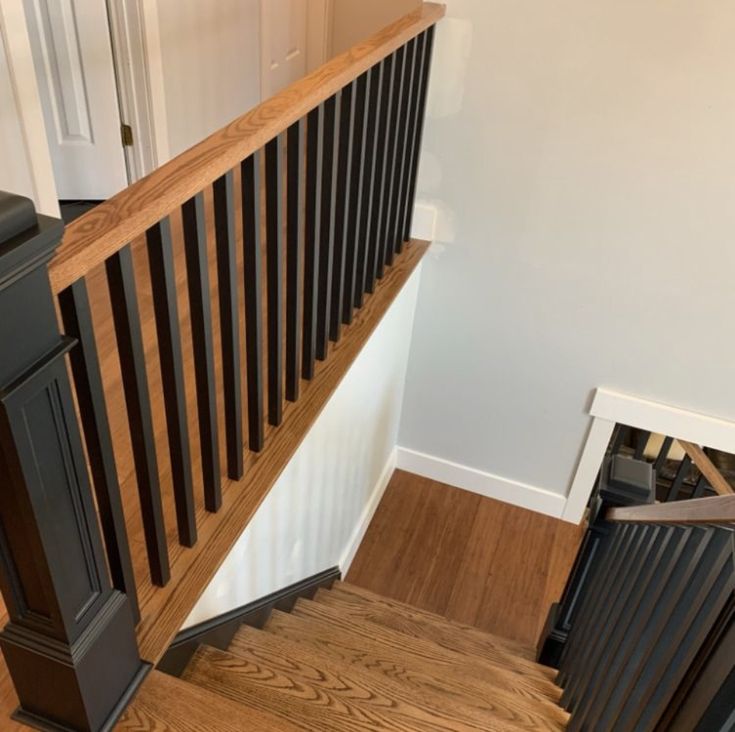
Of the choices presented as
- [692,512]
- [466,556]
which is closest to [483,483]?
[466,556]

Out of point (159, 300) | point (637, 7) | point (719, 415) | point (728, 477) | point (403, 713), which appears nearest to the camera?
point (159, 300)

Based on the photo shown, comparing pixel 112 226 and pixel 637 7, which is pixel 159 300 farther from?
pixel 637 7

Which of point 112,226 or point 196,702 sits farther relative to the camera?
point 196,702

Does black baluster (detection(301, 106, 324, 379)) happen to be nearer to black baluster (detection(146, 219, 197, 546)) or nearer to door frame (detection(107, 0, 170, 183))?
black baluster (detection(146, 219, 197, 546))

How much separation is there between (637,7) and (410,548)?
218cm

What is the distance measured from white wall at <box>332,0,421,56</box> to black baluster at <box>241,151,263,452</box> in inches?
101

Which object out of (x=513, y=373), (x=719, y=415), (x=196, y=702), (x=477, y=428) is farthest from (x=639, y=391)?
(x=196, y=702)

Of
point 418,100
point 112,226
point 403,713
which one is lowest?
point 403,713

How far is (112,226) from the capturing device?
2.91ft

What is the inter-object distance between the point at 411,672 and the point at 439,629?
504 millimetres

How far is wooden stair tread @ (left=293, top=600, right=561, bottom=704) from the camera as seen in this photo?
1885mm

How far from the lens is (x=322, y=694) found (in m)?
1.52

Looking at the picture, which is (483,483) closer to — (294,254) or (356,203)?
(356,203)

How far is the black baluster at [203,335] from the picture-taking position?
1143 millimetres
